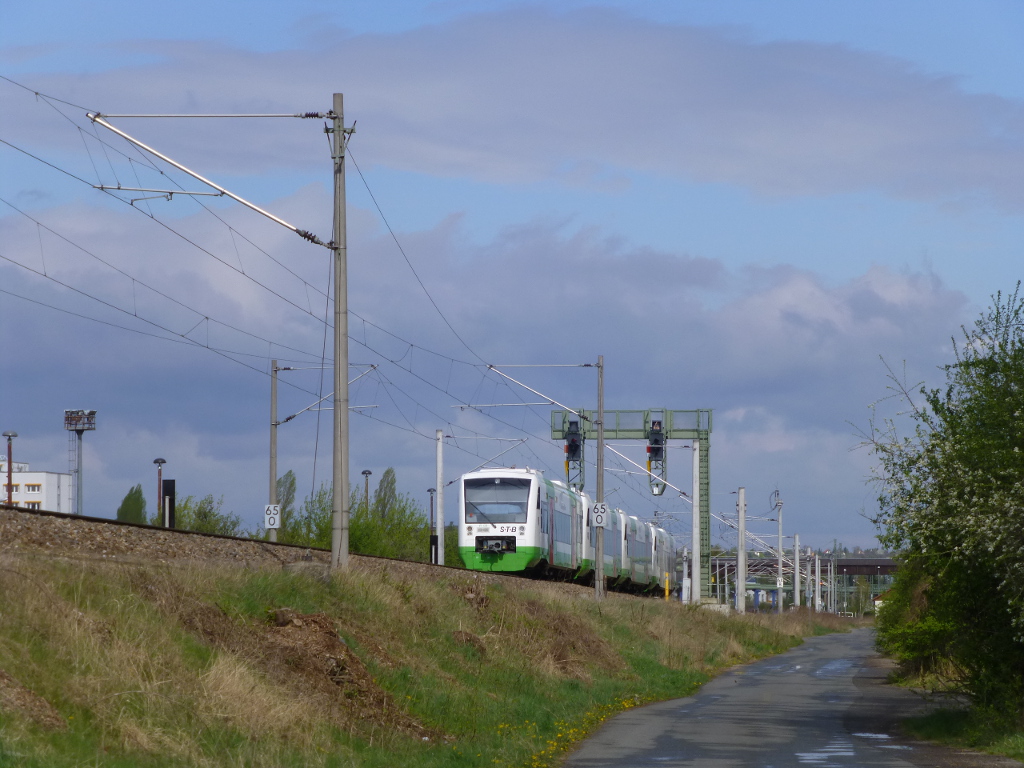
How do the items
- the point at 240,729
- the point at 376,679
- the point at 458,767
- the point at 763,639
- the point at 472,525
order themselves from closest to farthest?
the point at 240,729, the point at 458,767, the point at 376,679, the point at 472,525, the point at 763,639

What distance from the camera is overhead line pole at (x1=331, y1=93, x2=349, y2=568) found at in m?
21.8

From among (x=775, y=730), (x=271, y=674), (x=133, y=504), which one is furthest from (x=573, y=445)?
(x=133, y=504)

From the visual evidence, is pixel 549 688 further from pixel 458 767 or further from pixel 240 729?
pixel 240 729

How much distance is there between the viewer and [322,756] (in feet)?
43.1

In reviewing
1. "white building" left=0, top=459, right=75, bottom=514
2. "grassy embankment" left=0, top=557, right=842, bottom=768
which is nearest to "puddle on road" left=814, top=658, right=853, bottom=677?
"grassy embankment" left=0, top=557, right=842, bottom=768

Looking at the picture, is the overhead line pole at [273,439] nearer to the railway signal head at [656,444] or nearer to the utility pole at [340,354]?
the railway signal head at [656,444]

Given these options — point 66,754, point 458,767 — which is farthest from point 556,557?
point 66,754

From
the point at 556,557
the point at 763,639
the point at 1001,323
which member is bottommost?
the point at 763,639

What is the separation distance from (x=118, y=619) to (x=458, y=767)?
13.2 ft

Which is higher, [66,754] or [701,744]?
[66,754]

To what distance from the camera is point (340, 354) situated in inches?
867

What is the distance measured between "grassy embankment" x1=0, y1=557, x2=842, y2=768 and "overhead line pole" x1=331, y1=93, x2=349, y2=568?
0.94 meters

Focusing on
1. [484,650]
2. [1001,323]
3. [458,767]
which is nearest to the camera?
[458,767]

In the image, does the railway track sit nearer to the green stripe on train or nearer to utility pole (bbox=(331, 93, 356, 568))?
utility pole (bbox=(331, 93, 356, 568))
